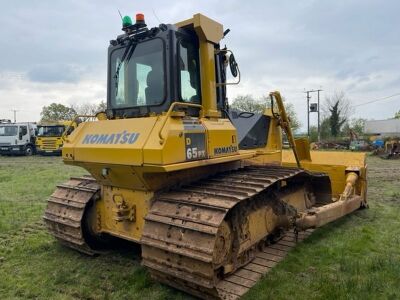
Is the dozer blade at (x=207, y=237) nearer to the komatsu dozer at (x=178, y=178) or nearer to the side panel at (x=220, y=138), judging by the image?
the komatsu dozer at (x=178, y=178)

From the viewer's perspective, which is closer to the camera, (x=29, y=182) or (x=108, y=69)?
(x=108, y=69)

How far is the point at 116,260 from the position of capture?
5137 mm

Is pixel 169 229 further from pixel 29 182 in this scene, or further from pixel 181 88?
pixel 29 182

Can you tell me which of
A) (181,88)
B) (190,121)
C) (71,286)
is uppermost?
(181,88)

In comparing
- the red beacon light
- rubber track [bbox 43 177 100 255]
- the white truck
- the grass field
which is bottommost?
the grass field

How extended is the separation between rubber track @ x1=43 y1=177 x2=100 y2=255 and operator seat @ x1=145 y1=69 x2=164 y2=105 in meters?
1.49

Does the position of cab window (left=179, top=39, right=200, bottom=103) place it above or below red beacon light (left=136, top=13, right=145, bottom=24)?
below

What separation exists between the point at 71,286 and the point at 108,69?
2.76 meters

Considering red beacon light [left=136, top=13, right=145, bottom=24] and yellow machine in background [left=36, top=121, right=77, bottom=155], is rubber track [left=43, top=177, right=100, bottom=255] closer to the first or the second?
red beacon light [left=136, top=13, right=145, bottom=24]

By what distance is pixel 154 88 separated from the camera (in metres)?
4.53

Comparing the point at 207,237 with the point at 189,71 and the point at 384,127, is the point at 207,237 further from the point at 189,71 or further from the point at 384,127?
the point at 384,127

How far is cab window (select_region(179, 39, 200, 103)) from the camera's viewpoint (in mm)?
4500

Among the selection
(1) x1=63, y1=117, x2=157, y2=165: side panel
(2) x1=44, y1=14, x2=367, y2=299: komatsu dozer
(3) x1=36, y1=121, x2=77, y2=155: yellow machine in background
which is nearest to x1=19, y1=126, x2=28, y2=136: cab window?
(3) x1=36, y1=121, x2=77, y2=155: yellow machine in background

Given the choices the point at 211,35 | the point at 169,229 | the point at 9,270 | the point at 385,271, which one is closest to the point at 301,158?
the point at 385,271
